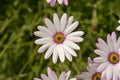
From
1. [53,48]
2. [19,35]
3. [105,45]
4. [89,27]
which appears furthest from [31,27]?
[105,45]

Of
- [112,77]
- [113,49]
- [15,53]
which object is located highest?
[15,53]

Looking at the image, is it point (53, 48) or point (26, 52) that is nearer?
point (53, 48)

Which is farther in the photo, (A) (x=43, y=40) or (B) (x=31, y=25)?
(B) (x=31, y=25)

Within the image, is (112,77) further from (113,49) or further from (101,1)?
(101,1)

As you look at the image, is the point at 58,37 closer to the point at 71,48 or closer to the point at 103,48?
the point at 71,48

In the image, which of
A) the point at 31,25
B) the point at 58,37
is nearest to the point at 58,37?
the point at 58,37

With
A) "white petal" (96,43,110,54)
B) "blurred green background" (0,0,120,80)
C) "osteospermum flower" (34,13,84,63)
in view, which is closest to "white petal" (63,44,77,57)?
"osteospermum flower" (34,13,84,63)

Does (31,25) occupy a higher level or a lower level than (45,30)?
higher

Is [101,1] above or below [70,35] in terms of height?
above
